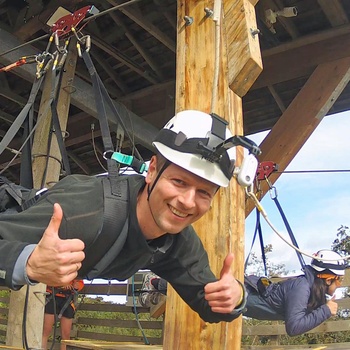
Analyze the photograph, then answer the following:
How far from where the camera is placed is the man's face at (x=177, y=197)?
184 centimetres

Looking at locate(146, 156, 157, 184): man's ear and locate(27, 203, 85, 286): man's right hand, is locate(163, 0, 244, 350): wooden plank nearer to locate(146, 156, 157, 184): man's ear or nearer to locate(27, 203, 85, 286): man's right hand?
locate(146, 156, 157, 184): man's ear

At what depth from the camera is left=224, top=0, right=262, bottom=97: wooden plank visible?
240 cm

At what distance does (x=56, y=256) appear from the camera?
4.67ft

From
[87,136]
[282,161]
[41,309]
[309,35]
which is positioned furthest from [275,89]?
[41,309]

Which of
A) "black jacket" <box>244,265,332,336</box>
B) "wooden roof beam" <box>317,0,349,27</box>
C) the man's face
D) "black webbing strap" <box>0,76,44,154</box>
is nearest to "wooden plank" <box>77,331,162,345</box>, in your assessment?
"black jacket" <box>244,265,332,336</box>

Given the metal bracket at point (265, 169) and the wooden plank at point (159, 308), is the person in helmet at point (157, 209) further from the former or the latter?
the wooden plank at point (159, 308)

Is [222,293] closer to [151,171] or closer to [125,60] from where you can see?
[151,171]

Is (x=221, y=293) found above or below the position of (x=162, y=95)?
below

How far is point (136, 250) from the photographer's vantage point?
2018 millimetres

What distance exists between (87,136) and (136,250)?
4544 millimetres

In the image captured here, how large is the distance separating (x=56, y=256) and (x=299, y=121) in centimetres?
309

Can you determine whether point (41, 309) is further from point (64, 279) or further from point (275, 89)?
point (275, 89)

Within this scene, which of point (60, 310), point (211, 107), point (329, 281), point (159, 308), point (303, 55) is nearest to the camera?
point (211, 107)

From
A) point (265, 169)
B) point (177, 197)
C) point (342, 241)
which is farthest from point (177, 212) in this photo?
point (342, 241)
